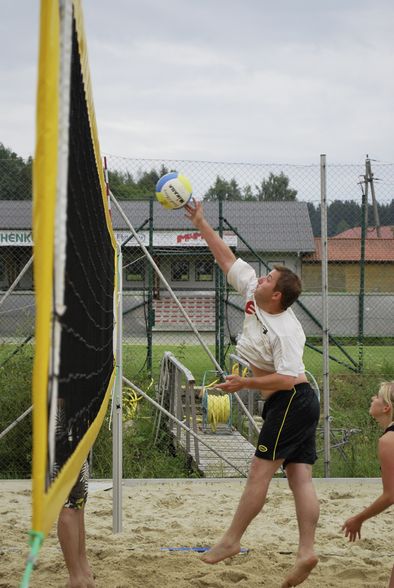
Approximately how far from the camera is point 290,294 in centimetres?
420

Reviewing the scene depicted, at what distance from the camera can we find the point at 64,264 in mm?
2051

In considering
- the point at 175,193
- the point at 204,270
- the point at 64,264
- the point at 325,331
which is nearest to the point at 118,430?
the point at 175,193

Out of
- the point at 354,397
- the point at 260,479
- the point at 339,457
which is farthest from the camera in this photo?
the point at 354,397

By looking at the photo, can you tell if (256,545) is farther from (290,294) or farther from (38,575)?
(290,294)

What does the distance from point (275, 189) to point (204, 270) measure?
2.10 m

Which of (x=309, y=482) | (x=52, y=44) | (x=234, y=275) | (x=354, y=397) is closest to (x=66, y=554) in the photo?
(x=309, y=482)

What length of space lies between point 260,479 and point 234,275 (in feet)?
3.68

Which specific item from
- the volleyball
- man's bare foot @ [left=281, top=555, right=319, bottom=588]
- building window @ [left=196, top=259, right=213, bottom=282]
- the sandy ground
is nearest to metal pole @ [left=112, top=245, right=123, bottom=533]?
the sandy ground

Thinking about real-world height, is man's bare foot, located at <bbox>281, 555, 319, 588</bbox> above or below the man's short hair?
below

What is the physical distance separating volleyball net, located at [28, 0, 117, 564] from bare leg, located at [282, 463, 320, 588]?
3.70ft

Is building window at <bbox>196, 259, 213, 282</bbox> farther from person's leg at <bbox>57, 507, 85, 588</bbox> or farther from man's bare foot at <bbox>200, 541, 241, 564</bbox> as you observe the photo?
person's leg at <bbox>57, 507, 85, 588</bbox>

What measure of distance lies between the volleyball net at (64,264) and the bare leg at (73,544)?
52 cm

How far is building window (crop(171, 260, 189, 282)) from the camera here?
12557 millimetres

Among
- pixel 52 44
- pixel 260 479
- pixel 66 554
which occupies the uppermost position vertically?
pixel 52 44
